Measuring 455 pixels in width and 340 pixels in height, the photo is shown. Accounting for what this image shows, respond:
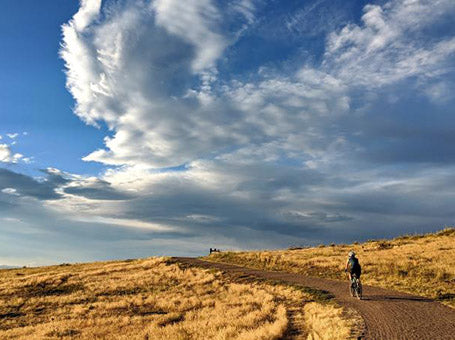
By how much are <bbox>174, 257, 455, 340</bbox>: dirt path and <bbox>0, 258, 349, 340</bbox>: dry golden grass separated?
→ 166 centimetres

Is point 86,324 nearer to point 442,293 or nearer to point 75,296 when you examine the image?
point 75,296

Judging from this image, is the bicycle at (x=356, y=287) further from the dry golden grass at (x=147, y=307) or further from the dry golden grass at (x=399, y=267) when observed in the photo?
the dry golden grass at (x=399, y=267)

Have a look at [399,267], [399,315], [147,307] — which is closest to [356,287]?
[399,315]

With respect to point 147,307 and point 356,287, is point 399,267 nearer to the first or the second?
point 356,287

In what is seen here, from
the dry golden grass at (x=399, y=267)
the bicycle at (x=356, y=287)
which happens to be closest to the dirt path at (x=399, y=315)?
the bicycle at (x=356, y=287)

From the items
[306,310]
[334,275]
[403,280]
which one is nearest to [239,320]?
[306,310]

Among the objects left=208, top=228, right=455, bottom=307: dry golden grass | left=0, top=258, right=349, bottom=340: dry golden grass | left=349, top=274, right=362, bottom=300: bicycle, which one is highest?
left=208, top=228, right=455, bottom=307: dry golden grass

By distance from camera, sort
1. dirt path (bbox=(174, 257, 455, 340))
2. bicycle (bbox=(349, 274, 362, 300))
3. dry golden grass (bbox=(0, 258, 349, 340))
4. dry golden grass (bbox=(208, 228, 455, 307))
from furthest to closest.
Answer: dry golden grass (bbox=(208, 228, 455, 307)), bicycle (bbox=(349, 274, 362, 300)), dry golden grass (bbox=(0, 258, 349, 340)), dirt path (bbox=(174, 257, 455, 340))

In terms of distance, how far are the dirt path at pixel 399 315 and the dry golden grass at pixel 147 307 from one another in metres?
1.66

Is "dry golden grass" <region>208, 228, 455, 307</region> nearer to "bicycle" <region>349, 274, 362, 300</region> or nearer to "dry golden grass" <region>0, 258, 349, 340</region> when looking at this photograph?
"bicycle" <region>349, 274, 362, 300</region>

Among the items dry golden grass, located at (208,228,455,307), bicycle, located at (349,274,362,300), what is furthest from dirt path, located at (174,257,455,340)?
dry golden grass, located at (208,228,455,307)

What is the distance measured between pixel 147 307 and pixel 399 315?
17.0 meters

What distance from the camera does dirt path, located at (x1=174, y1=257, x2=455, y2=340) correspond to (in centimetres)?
1441

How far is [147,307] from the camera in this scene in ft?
90.5
